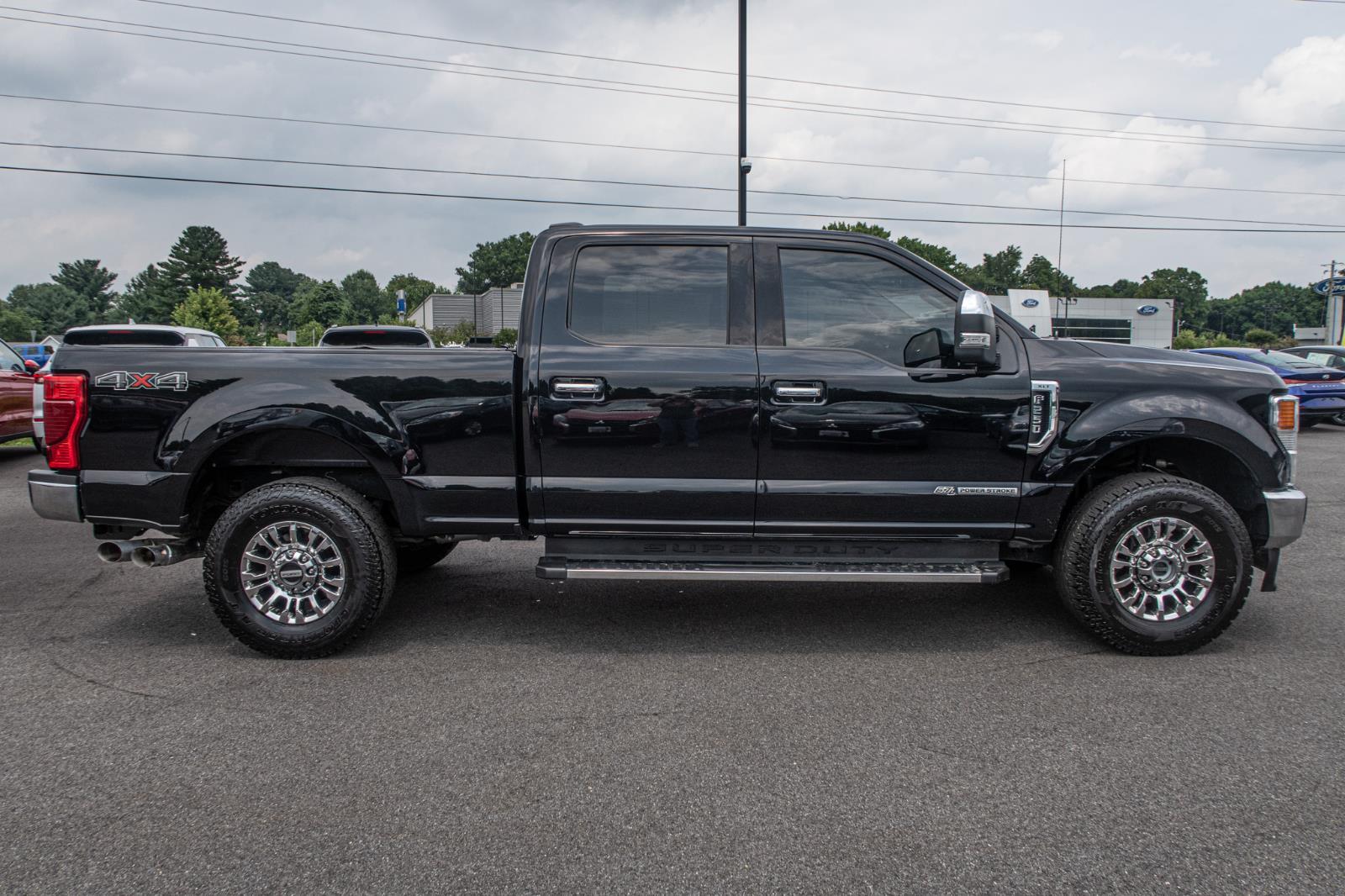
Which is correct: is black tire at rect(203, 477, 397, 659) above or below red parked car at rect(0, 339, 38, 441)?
below

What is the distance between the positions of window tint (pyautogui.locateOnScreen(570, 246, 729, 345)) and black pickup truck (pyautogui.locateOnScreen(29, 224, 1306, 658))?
0.04 metres

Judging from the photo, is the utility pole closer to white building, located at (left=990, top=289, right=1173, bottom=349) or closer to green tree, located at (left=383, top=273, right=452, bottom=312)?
white building, located at (left=990, top=289, right=1173, bottom=349)

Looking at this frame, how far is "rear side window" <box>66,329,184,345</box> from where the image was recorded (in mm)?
10125

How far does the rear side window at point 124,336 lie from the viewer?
33.2 feet

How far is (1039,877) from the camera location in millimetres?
2453

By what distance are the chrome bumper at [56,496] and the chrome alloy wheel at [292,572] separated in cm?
89

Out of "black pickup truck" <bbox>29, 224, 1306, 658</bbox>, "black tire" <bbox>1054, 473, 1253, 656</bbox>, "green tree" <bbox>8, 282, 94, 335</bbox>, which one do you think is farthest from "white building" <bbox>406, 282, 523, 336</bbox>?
"green tree" <bbox>8, 282, 94, 335</bbox>

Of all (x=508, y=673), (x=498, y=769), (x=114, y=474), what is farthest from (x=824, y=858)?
(x=114, y=474)

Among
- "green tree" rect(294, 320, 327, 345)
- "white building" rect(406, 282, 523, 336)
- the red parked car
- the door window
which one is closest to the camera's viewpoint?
the red parked car

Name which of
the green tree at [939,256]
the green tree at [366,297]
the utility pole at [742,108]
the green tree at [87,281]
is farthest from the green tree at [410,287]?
the utility pole at [742,108]

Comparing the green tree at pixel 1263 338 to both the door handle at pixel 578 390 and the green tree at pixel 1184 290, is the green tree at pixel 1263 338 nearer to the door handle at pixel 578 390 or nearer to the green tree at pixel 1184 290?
the green tree at pixel 1184 290

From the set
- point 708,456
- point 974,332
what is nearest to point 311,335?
point 708,456

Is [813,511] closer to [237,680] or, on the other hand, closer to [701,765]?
[701,765]

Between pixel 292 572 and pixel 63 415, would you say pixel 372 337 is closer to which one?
pixel 63 415
